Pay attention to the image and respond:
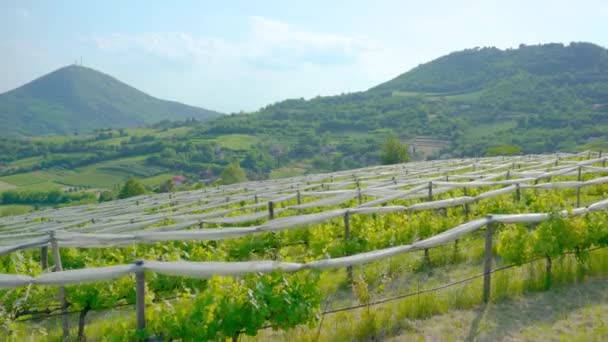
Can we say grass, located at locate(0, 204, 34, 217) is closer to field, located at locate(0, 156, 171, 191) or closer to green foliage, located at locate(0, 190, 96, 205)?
green foliage, located at locate(0, 190, 96, 205)

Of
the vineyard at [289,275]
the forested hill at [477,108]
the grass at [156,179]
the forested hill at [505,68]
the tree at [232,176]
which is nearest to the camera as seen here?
the vineyard at [289,275]

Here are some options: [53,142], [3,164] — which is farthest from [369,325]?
[53,142]

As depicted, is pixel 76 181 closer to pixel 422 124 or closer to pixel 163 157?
pixel 163 157

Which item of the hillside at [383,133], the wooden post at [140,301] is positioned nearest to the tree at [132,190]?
the hillside at [383,133]

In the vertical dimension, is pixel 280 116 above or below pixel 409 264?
above

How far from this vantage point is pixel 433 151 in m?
76.9

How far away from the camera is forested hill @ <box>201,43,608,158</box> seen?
76069 millimetres

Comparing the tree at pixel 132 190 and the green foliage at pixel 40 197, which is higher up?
the tree at pixel 132 190

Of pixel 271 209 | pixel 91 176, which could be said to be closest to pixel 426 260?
pixel 271 209

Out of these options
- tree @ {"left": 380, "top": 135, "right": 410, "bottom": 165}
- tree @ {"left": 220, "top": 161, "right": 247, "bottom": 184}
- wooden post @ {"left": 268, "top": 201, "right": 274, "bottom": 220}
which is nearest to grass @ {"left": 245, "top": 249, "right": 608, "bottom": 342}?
wooden post @ {"left": 268, "top": 201, "right": 274, "bottom": 220}

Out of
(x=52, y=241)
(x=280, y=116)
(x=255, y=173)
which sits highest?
(x=280, y=116)

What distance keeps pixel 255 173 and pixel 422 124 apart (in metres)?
42.0

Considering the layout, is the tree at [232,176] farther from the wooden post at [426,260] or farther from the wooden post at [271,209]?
the wooden post at [426,260]

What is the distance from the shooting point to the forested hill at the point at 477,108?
76069mm
